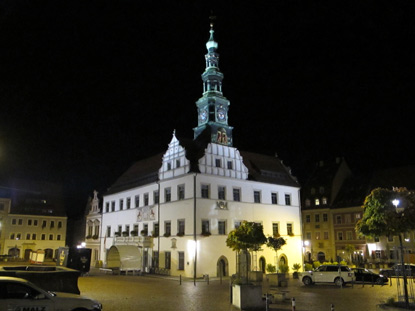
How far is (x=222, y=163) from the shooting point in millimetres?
42250

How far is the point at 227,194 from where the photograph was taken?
1644 inches

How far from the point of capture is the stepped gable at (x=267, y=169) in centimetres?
4725

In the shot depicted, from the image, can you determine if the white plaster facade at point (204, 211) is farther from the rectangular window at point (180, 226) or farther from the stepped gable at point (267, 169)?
the stepped gable at point (267, 169)

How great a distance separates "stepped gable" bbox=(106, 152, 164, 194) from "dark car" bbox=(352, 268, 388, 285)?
950 inches

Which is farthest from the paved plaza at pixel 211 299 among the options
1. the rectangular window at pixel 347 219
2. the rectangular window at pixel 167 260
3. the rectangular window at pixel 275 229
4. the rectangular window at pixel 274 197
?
the rectangular window at pixel 347 219

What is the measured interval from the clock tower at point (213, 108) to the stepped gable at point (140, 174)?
278 inches

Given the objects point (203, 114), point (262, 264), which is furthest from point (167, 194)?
point (262, 264)

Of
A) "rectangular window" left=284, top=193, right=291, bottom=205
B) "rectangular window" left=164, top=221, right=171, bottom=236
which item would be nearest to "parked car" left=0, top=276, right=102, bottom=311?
"rectangular window" left=164, top=221, right=171, bottom=236

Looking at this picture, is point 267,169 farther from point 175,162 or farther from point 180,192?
point 180,192

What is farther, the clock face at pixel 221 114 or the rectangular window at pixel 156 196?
the clock face at pixel 221 114

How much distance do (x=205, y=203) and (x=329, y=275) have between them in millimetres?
14340

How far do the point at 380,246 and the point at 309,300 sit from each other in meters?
37.5

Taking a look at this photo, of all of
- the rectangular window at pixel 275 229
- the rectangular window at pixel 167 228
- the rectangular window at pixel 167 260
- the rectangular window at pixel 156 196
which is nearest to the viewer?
the rectangular window at pixel 167 260

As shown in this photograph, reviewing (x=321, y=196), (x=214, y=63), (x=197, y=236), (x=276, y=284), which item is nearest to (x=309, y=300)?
(x=276, y=284)
